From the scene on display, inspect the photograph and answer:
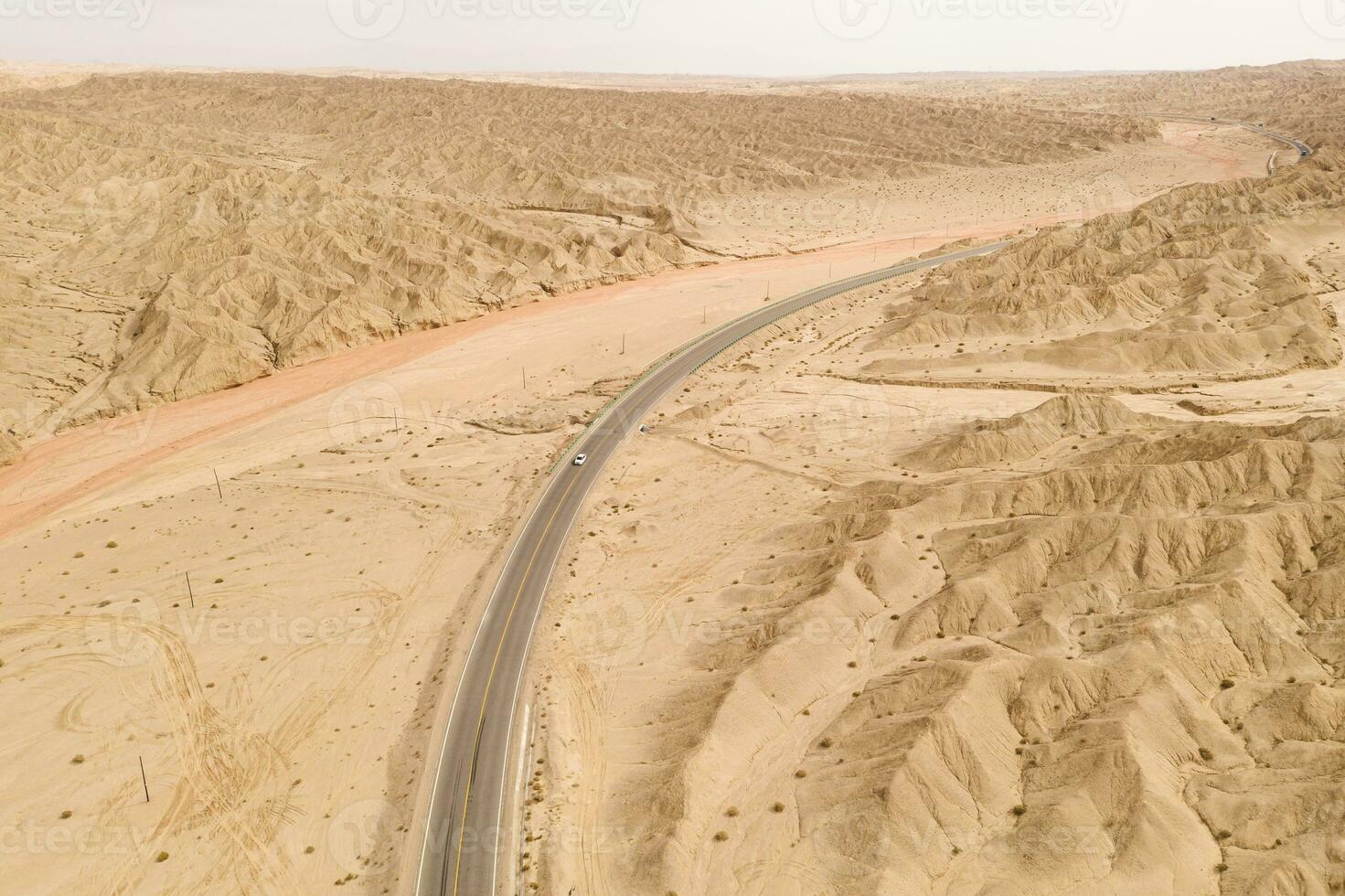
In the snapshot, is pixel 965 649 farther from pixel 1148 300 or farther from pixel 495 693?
pixel 1148 300

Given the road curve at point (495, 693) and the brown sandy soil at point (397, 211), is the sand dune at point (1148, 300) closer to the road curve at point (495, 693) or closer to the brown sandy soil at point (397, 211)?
the road curve at point (495, 693)

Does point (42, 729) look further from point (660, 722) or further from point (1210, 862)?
point (1210, 862)

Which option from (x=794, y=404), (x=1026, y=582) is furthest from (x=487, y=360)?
(x=1026, y=582)

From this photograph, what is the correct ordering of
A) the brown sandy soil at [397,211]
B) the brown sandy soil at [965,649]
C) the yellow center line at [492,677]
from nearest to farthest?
1. the brown sandy soil at [965,649]
2. the yellow center line at [492,677]
3. the brown sandy soil at [397,211]

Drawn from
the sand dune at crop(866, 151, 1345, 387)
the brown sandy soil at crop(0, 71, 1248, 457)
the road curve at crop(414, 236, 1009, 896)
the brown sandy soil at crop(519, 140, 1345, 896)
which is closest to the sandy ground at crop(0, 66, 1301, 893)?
the brown sandy soil at crop(519, 140, 1345, 896)

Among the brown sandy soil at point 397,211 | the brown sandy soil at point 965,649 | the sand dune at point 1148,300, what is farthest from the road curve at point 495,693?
the brown sandy soil at point 397,211

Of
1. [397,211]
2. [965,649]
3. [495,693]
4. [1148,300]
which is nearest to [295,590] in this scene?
[495,693]
